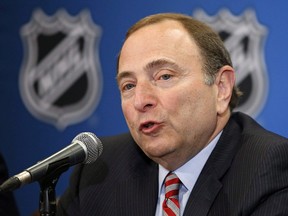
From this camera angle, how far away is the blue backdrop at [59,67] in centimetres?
310

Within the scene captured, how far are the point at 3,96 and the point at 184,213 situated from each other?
75.4 inches

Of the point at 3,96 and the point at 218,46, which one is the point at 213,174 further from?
the point at 3,96

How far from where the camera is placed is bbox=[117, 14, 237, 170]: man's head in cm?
189

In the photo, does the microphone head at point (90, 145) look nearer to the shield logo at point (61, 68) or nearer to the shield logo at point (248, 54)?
the shield logo at point (248, 54)

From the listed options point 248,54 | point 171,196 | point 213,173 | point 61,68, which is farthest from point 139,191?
point 61,68

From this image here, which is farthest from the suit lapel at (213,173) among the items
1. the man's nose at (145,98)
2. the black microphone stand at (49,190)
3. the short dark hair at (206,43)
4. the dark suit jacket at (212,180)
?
the black microphone stand at (49,190)

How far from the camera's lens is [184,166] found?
204 cm

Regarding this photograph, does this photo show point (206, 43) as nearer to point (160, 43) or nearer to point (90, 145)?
point (160, 43)

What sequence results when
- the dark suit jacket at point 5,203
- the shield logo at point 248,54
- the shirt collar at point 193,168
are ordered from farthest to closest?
1. the shield logo at point 248,54
2. the dark suit jacket at point 5,203
3. the shirt collar at point 193,168

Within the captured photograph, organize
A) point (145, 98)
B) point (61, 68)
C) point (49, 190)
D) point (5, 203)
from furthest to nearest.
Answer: point (61, 68), point (5, 203), point (145, 98), point (49, 190)

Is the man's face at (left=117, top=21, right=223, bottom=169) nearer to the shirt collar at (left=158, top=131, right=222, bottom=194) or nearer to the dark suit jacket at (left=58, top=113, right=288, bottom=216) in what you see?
the shirt collar at (left=158, top=131, right=222, bottom=194)

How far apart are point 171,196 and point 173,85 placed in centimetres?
41

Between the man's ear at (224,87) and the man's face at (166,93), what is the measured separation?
30 millimetres

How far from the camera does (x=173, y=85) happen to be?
1915mm
